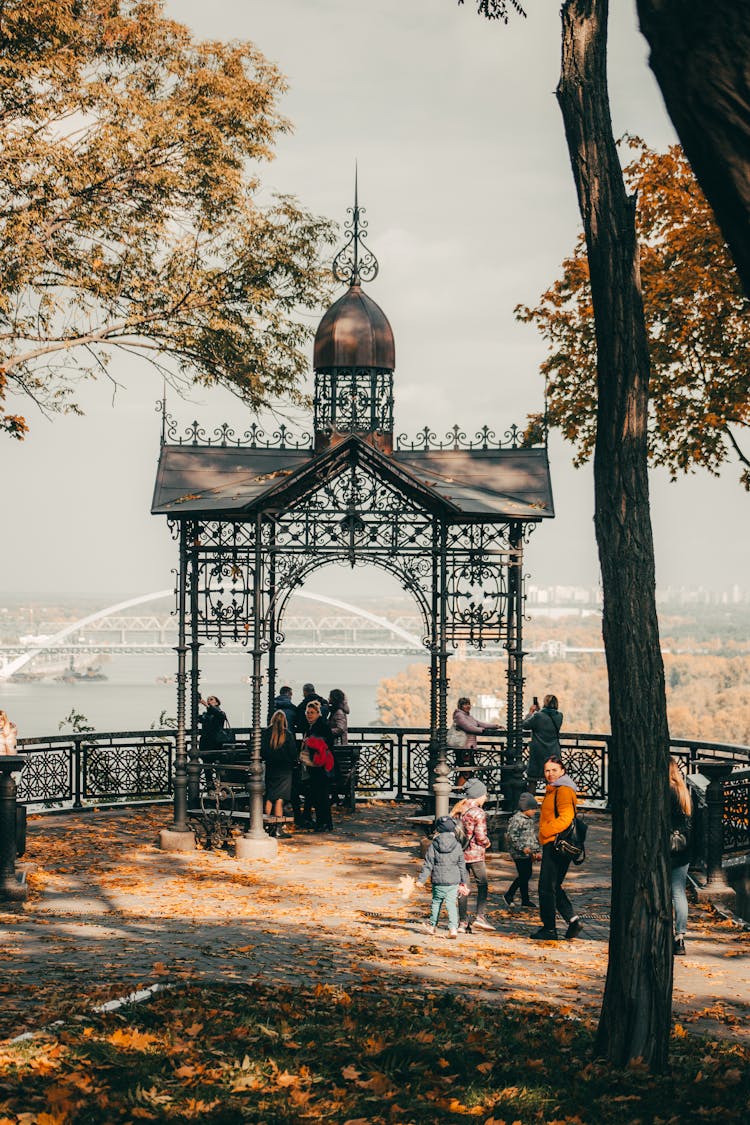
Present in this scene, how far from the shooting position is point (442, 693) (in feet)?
61.2

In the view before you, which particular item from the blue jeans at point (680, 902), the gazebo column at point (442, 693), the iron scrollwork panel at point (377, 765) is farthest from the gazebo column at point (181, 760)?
the blue jeans at point (680, 902)

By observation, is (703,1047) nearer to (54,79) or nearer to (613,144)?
(613,144)

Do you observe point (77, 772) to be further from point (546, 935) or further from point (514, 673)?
point (546, 935)

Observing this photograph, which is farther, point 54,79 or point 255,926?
point 54,79

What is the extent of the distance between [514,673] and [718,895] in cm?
485

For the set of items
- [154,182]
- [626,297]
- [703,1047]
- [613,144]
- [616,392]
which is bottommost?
[703,1047]

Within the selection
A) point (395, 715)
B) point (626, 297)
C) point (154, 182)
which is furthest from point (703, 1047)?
point (395, 715)

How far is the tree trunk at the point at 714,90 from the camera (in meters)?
3.83

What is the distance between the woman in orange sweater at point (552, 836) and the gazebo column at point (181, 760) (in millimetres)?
6298

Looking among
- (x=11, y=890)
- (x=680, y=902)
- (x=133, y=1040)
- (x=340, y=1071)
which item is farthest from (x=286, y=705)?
(x=340, y=1071)

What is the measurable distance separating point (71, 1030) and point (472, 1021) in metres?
2.78

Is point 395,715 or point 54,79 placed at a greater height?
point 54,79

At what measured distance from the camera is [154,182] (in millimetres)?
20484

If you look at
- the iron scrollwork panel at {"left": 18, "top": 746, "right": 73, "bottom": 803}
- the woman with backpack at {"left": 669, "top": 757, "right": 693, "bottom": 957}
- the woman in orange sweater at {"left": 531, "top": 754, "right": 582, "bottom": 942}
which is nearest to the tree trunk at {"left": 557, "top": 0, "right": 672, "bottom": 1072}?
the woman in orange sweater at {"left": 531, "top": 754, "right": 582, "bottom": 942}
